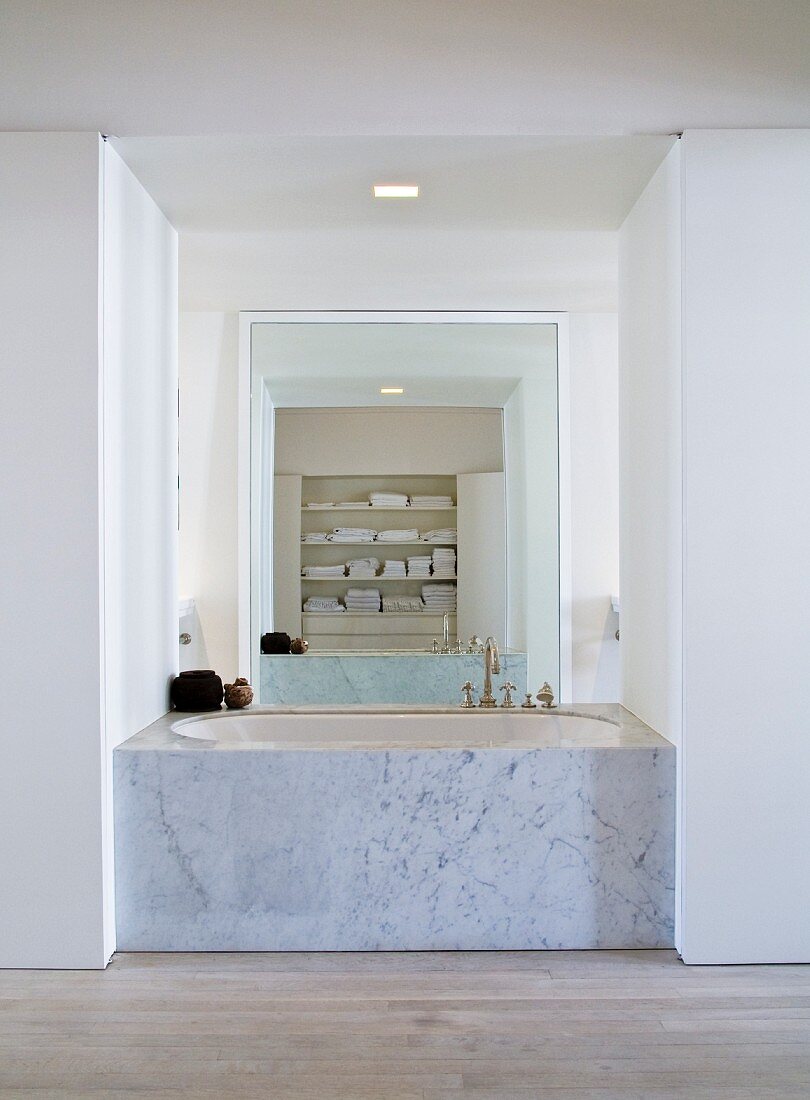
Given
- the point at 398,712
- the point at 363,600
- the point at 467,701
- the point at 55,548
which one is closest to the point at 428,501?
the point at 363,600

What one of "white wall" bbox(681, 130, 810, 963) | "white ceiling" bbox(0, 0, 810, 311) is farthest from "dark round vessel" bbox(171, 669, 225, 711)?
"white ceiling" bbox(0, 0, 810, 311)

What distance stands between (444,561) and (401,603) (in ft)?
0.86

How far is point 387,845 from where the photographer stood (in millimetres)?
2848

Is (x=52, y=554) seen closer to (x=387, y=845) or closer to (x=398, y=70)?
(x=387, y=845)

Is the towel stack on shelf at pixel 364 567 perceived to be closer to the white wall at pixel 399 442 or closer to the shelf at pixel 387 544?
the shelf at pixel 387 544

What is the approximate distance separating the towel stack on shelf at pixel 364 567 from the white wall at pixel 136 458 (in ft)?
3.07

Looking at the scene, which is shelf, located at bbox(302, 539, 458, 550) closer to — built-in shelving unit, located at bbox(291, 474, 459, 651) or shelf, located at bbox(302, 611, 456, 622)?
built-in shelving unit, located at bbox(291, 474, 459, 651)

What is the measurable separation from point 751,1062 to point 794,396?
1.71 meters

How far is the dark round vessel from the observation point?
3.43 meters

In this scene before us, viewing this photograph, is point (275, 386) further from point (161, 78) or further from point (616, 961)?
point (616, 961)

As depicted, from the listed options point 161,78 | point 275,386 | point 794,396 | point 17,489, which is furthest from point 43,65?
point 794,396

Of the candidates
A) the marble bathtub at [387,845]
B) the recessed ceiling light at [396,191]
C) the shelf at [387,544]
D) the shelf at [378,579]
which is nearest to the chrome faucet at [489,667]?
the shelf at [378,579]

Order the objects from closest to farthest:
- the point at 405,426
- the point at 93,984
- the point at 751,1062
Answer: the point at 751,1062 → the point at 93,984 → the point at 405,426

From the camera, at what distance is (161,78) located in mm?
2750
